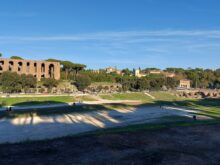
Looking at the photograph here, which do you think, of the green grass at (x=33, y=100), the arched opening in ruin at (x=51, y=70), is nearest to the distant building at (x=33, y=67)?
the arched opening in ruin at (x=51, y=70)

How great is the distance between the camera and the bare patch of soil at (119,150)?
14.5 m

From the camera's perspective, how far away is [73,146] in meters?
17.1

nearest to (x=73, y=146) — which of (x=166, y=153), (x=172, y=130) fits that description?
(x=166, y=153)

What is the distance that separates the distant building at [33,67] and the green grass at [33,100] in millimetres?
37989

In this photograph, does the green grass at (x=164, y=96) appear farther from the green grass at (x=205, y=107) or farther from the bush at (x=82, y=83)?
the bush at (x=82, y=83)

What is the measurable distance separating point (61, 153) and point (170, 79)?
110m

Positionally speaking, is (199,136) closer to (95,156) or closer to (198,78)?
(95,156)

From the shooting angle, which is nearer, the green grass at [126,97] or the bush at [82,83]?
the green grass at [126,97]

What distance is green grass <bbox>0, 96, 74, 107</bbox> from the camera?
5528cm

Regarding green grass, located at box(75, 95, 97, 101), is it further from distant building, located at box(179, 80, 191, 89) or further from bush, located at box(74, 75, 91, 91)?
distant building, located at box(179, 80, 191, 89)

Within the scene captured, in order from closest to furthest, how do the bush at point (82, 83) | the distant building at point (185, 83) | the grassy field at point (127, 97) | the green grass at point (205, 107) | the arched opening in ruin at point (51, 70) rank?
the green grass at point (205, 107) < the grassy field at point (127, 97) < the bush at point (82, 83) < the arched opening in ruin at point (51, 70) < the distant building at point (185, 83)

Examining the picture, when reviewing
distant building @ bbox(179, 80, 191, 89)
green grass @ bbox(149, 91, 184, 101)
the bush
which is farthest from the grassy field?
distant building @ bbox(179, 80, 191, 89)

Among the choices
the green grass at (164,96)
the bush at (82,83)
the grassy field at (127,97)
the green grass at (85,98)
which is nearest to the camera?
the green grass at (85,98)

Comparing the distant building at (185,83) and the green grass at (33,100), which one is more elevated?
the distant building at (185,83)
